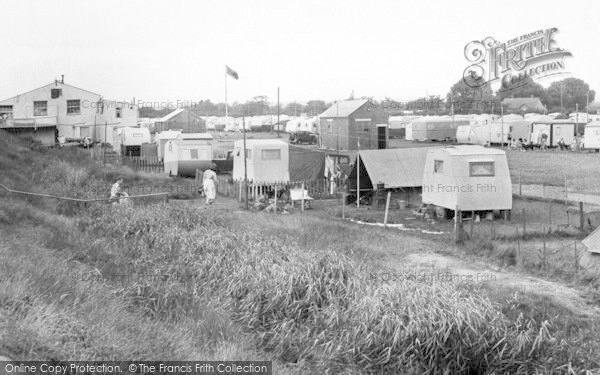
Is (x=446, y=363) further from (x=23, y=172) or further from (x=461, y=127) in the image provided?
(x=461, y=127)

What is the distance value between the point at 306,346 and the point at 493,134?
45.8 meters

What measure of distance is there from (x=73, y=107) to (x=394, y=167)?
35874 mm

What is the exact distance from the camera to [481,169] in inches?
922

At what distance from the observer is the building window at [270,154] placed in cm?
3047

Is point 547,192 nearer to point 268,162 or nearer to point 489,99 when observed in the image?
point 268,162

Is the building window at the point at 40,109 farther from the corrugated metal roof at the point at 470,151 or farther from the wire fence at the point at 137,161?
the corrugated metal roof at the point at 470,151

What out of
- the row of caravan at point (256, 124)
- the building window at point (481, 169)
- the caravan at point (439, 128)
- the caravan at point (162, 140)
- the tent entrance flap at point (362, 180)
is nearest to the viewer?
the building window at point (481, 169)

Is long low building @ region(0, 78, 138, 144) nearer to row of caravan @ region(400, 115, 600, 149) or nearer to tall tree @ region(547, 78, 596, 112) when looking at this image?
→ row of caravan @ region(400, 115, 600, 149)

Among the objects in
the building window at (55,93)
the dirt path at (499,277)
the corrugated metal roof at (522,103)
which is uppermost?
the corrugated metal roof at (522,103)

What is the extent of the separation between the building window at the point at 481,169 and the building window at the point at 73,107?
40.5 m

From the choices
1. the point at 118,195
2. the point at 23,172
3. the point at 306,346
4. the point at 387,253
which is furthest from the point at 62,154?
the point at 306,346

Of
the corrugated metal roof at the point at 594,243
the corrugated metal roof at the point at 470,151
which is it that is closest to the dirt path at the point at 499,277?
the corrugated metal roof at the point at 594,243

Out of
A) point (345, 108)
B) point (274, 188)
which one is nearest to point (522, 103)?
point (345, 108)

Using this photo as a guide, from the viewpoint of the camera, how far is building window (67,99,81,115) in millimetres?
55688
